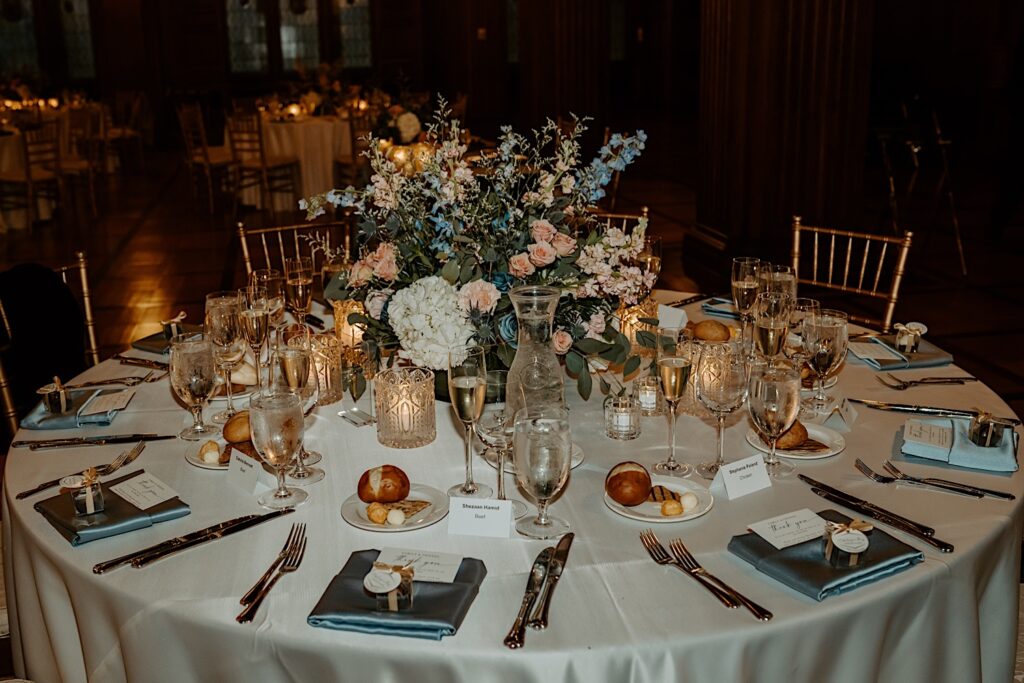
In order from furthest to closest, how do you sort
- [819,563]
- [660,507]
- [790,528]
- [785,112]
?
[785,112] < [660,507] < [790,528] < [819,563]

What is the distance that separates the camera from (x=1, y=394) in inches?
111

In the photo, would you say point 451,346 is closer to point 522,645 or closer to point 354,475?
point 354,475

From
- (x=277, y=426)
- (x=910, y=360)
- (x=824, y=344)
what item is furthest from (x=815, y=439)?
(x=277, y=426)

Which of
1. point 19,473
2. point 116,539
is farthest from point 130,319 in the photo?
point 116,539

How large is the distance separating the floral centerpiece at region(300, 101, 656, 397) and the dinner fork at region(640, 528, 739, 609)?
52 cm

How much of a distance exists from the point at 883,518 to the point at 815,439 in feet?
1.17

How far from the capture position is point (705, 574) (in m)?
1.52

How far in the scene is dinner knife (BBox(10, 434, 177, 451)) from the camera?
82.1 inches

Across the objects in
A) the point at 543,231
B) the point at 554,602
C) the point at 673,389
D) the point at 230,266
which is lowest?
the point at 230,266

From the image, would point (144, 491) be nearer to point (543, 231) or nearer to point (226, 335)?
point (226, 335)

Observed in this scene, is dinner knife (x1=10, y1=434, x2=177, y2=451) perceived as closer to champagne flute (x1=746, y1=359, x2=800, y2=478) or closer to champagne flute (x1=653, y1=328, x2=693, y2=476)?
champagne flute (x1=653, y1=328, x2=693, y2=476)

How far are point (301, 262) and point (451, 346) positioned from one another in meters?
0.80

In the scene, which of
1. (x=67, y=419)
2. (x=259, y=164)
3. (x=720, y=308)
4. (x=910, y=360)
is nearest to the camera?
(x=67, y=419)

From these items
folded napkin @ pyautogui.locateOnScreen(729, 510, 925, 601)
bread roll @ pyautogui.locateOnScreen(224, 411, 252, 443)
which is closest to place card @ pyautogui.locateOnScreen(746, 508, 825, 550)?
folded napkin @ pyautogui.locateOnScreen(729, 510, 925, 601)
